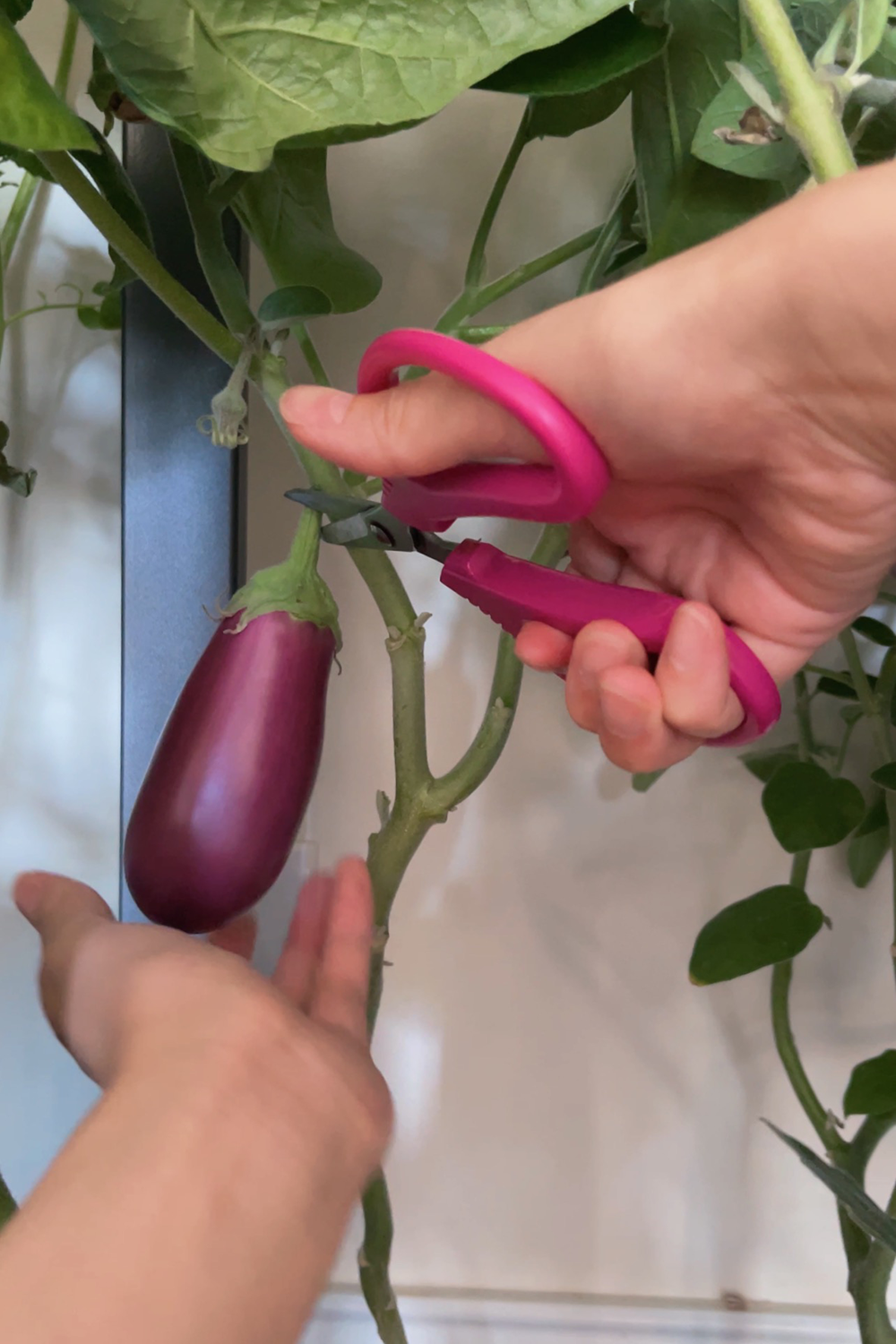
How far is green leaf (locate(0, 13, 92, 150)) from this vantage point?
250 millimetres

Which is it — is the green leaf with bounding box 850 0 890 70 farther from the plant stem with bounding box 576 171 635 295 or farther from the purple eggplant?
the purple eggplant

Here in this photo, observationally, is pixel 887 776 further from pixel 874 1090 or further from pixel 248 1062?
pixel 248 1062

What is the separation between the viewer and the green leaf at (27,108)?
0.25m

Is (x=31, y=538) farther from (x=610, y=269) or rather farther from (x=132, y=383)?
(x=610, y=269)

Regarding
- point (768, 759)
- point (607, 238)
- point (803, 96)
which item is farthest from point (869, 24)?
point (768, 759)

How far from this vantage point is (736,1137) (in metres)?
0.62

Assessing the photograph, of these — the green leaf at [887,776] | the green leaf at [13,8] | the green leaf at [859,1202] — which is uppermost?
the green leaf at [13,8]

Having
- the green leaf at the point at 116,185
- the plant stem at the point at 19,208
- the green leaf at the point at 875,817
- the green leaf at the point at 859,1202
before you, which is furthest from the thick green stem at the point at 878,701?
the plant stem at the point at 19,208

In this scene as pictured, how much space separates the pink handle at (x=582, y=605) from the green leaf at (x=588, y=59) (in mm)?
159

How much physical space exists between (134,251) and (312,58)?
0.09 meters

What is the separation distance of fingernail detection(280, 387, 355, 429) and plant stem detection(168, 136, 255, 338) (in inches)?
3.0

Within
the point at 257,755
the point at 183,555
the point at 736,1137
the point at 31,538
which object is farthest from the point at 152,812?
the point at 736,1137

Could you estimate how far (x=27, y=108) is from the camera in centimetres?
25

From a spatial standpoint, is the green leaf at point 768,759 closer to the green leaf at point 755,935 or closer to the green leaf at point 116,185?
the green leaf at point 755,935
